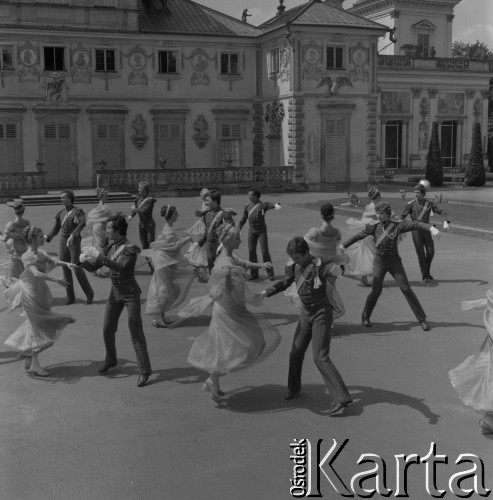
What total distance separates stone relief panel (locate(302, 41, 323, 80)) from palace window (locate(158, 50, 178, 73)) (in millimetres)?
7225

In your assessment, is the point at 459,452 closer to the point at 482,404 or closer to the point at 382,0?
Result: the point at 482,404

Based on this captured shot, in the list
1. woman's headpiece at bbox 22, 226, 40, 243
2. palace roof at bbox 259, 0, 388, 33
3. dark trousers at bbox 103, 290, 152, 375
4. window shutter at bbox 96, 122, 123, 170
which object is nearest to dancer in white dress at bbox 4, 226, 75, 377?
woman's headpiece at bbox 22, 226, 40, 243

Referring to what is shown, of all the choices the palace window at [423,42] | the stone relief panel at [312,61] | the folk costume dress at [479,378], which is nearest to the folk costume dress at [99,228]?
the folk costume dress at [479,378]

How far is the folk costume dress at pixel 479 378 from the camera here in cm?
720

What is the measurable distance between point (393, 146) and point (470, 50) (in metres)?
26.5

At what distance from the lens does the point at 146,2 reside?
139 ft

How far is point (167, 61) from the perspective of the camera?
135 feet

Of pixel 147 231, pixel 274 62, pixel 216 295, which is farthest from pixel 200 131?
pixel 216 295

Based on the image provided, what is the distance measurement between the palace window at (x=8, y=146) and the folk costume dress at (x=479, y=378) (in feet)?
114

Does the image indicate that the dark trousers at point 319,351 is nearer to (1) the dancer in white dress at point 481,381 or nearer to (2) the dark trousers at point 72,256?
(1) the dancer in white dress at point 481,381

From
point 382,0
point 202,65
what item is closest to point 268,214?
point 202,65

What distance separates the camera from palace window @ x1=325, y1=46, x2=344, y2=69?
38.9m

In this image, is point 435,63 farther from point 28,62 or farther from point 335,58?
point 28,62

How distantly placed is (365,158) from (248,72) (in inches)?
319
